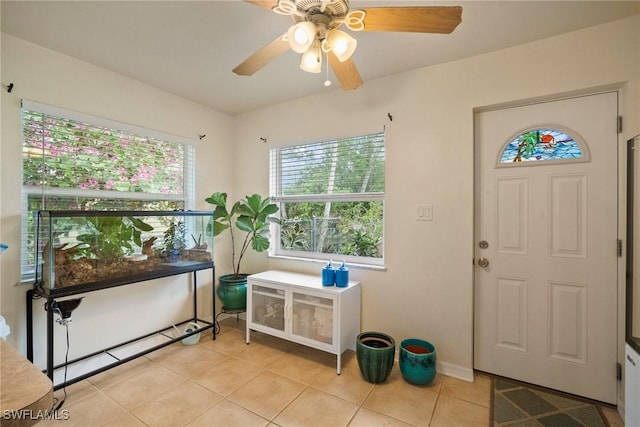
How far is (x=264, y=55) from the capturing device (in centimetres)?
157

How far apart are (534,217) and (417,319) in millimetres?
1168

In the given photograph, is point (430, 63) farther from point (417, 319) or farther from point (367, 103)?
point (417, 319)

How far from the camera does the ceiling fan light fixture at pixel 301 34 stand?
126 centimetres

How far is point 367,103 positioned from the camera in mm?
2600

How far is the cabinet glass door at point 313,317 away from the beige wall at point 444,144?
40cm

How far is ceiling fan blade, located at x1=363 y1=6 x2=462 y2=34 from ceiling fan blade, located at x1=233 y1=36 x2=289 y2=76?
1.42 ft

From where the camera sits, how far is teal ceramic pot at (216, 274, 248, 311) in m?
2.97

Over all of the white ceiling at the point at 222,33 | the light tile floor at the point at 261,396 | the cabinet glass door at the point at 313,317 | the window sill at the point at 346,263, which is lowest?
the light tile floor at the point at 261,396

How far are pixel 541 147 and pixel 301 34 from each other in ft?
6.13

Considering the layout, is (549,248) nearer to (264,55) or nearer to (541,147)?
(541,147)

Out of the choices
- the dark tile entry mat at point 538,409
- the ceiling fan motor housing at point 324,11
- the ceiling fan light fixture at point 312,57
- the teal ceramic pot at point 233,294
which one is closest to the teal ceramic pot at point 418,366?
the dark tile entry mat at point 538,409

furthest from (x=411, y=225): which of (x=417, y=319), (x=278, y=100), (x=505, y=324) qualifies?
(x=278, y=100)

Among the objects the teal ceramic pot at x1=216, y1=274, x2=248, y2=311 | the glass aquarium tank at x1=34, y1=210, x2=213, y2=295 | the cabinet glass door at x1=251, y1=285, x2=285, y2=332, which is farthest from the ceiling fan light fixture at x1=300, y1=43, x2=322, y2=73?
the teal ceramic pot at x1=216, y1=274, x2=248, y2=311

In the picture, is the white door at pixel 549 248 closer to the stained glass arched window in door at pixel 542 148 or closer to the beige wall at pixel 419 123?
the stained glass arched window in door at pixel 542 148
